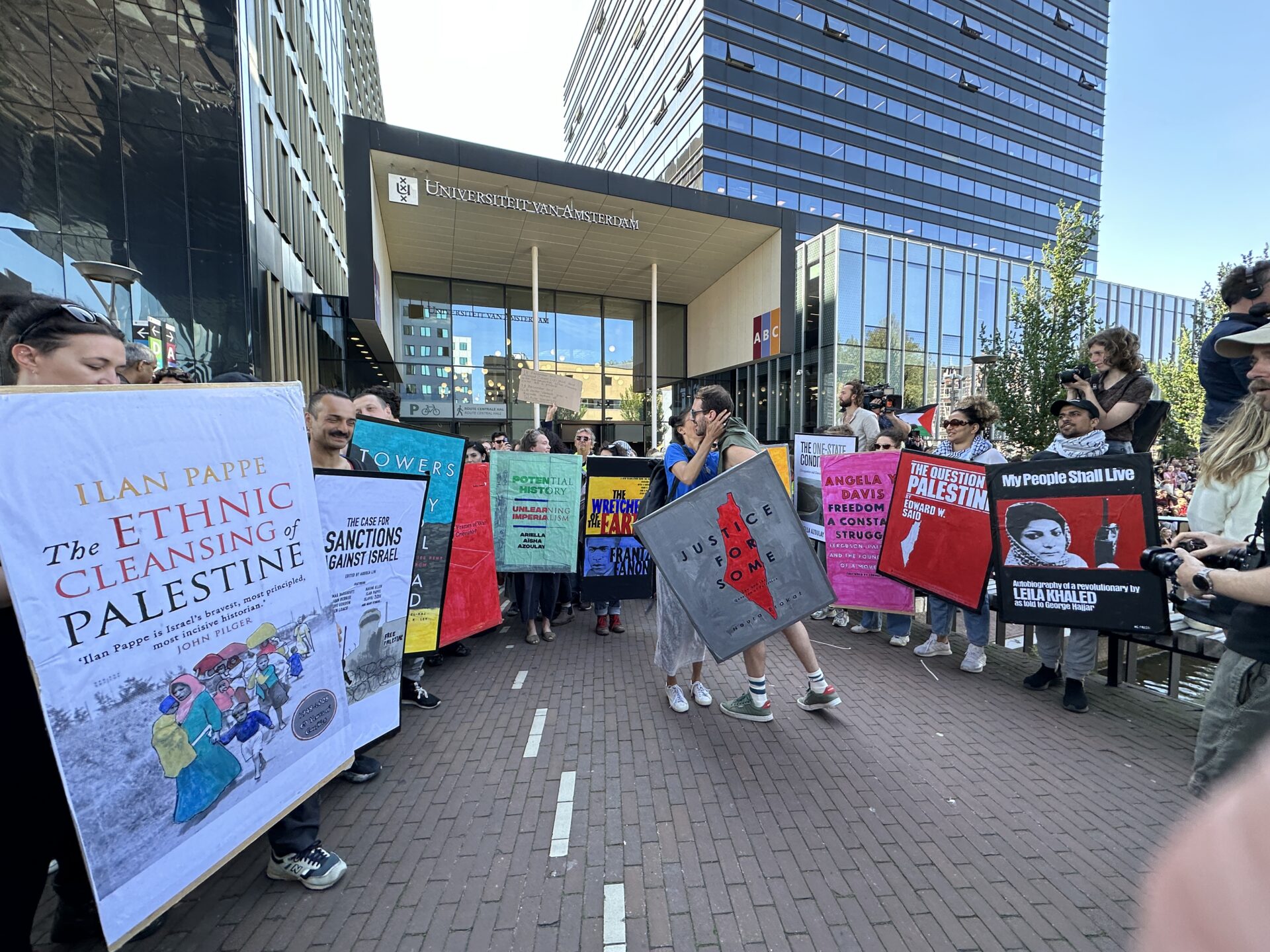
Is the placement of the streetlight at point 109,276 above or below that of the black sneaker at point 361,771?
above

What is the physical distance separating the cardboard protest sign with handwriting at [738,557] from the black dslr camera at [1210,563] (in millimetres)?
1480

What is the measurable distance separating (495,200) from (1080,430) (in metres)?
14.2

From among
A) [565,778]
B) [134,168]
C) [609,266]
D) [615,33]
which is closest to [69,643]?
[565,778]

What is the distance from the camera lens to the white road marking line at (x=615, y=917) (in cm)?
197

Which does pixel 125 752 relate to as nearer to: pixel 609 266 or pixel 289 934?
pixel 289 934

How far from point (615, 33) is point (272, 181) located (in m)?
42.0

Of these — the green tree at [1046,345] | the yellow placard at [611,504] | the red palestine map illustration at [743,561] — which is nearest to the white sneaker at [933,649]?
the red palestine map illustration at [743,561]

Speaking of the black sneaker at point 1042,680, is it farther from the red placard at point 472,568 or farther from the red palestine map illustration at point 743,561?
the red placard at point 472,568

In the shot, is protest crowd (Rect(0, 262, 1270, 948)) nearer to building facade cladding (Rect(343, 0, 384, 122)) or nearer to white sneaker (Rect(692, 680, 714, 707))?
white sneaker (Rect(692, 680, 714, 707))

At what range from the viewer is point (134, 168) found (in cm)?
877

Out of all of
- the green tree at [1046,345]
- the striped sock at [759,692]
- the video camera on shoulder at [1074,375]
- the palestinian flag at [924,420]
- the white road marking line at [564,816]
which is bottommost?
the white road marking line at [564,816]

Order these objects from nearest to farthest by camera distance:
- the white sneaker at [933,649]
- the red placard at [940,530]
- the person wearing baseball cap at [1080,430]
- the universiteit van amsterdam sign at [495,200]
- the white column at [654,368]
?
1. the person wearing baseball cap at [1080,430]
2. the red placard at [940,530]
3. the white sneaker at [933,649]
4. the universiteit van amsterdam sign at [495,200]
5. the white column at [654,368]

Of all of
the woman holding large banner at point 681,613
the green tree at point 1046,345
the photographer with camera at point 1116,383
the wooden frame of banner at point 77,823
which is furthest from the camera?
the green tree at point 1046,345

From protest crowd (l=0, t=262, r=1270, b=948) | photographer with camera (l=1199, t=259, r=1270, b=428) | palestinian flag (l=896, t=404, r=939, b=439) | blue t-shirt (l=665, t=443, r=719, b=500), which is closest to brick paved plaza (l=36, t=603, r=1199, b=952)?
protest crowd (l=0, t=262, r=1270, b=948)
